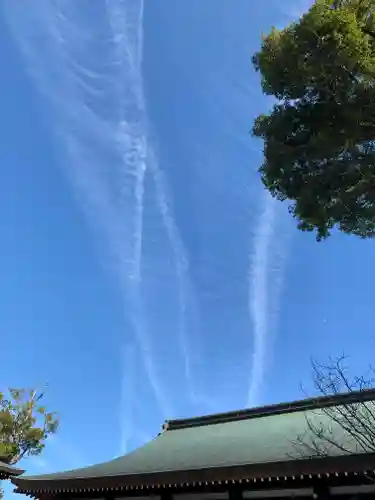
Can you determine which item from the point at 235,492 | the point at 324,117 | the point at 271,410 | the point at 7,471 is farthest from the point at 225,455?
the point at 324,117

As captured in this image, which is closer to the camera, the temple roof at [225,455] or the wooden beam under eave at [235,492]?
the temple roof at [225,455]

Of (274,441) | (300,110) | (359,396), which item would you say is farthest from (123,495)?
(300,110)

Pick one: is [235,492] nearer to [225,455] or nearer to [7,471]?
[225,455]

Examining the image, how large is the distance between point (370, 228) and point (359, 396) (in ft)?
12.3

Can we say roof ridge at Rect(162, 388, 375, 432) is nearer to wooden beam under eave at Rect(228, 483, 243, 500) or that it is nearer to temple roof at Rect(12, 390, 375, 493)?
temple roof at Rect(12, 390, 375, 493)

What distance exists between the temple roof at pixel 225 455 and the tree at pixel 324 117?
3907 mm

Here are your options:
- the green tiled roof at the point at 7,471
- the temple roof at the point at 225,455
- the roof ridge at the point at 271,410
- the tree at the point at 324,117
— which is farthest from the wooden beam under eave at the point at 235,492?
the tree at the point at 324,117

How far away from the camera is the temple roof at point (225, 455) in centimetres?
753

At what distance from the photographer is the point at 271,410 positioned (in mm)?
12469

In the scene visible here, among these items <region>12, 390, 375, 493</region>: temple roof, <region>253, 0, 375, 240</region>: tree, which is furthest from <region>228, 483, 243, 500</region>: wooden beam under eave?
<region>253, 0, 375, 240</region>: tree

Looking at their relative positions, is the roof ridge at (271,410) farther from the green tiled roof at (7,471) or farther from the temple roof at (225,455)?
the green tiled roof at (7,471)

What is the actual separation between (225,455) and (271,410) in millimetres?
3677

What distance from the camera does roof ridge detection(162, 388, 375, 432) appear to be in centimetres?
1027

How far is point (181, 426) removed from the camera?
14422 mm
